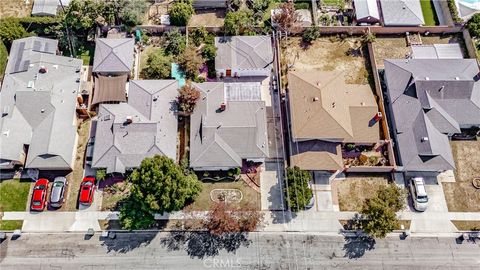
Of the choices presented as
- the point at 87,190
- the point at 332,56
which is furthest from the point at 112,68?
the point at 332,56

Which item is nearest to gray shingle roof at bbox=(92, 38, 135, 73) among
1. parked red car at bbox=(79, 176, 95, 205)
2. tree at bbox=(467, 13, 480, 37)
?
parked red car at bbox=(79, 176, 95, 205)

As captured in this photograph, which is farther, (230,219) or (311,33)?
A: (311,33)

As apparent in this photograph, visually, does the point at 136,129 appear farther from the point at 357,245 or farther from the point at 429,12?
the point at 429,12

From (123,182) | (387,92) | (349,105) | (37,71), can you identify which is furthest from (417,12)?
(37,71)

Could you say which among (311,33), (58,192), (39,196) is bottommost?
(39,196)

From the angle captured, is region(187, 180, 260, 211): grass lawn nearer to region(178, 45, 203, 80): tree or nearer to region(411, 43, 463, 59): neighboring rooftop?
region(178, 45, 203, 80): tree

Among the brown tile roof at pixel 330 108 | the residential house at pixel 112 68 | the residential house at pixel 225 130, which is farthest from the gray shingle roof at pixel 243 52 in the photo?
the residential house at pixel 112 68

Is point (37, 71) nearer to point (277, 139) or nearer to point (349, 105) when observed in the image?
point (277, 139)
